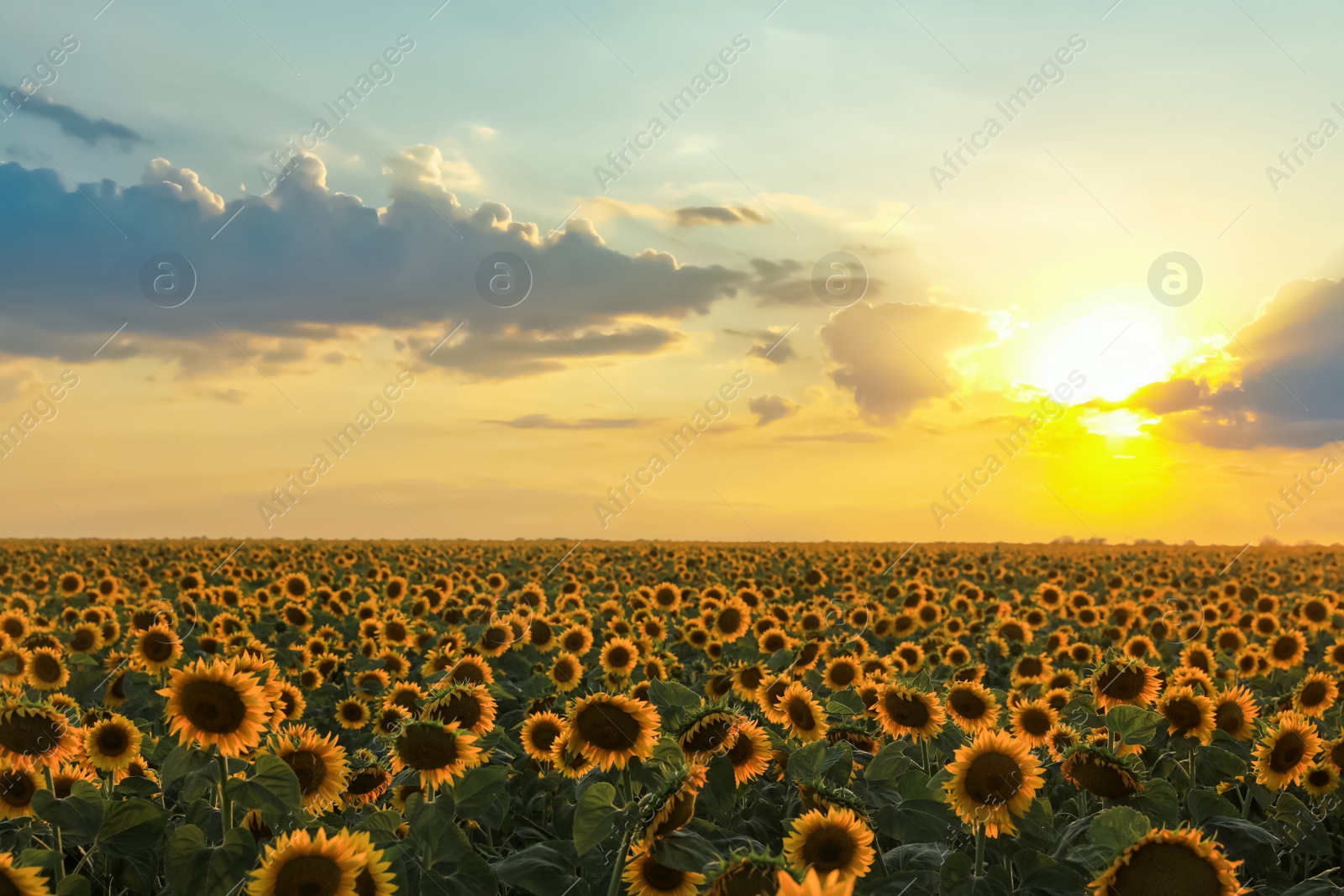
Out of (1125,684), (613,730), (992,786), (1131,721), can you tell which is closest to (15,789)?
(613,730)

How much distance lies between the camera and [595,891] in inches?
178

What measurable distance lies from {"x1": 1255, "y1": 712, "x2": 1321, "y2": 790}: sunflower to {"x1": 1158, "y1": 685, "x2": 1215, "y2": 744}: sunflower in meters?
0.37

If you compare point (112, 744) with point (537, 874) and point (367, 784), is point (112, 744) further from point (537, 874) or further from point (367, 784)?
point (537, 874)

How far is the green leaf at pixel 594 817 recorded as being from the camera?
400cm

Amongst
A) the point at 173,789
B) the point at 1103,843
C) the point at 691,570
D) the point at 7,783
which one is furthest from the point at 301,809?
the point at 691,570

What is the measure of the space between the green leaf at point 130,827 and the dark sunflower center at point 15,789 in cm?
117

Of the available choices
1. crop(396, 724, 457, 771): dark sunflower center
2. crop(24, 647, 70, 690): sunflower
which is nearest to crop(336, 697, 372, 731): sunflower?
crop(24, 647, 70, 690): sunflower

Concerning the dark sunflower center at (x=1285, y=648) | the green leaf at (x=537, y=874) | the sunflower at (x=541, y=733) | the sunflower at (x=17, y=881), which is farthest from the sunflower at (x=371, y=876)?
the dark sunflower center at (x=1285, y=648)

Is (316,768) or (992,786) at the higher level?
(992,786)

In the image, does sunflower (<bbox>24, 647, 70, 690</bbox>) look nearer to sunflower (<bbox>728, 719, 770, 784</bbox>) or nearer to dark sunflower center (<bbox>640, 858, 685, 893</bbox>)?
sunflower (<bbox>728, 719, 770, 784</bbox>)

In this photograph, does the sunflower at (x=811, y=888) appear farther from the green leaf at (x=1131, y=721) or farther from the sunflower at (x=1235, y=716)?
the sunflower at (x=1235, y=716)

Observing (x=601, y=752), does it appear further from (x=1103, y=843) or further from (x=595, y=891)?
(x=1103, y=843)

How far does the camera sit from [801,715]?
7145mm

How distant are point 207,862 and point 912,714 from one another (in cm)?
531
